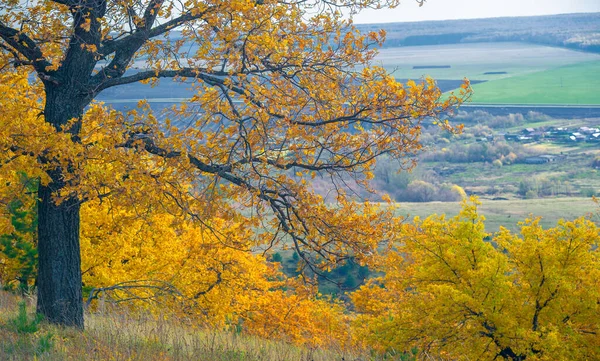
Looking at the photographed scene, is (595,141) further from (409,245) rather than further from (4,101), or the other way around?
(4,101)

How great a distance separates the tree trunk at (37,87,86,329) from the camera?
9875 mm

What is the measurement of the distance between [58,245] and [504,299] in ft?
36.0

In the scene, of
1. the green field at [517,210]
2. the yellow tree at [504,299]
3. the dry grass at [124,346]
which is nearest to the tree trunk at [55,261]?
the dry grass at [124,346]

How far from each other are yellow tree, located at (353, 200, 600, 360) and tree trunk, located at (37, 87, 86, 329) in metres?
7.37

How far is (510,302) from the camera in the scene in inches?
650

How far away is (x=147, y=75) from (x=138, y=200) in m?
1.95

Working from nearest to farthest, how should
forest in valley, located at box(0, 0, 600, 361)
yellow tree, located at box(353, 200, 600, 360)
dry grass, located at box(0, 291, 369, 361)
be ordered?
dry grass, located at box(0, 291, 369, 361), forest in valley, located at box(0, 0, 600, 361), yellow tree, located at box(353, 200, 600, 360)

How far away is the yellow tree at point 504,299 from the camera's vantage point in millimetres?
15570

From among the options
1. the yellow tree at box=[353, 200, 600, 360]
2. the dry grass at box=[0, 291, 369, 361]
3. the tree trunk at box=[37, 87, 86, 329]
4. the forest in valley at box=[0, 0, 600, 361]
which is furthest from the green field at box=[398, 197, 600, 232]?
the dry grass at box=[0, 291, 369, 361]

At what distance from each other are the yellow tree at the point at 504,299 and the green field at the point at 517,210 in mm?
79548

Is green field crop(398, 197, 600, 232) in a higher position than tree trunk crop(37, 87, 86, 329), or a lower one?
lower

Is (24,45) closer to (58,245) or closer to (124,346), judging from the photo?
(58,245)

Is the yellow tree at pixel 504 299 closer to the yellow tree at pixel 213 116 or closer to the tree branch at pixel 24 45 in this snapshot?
the yellow tree at pixel 213 116

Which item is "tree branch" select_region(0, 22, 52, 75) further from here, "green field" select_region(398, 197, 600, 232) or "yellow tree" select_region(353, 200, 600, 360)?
"green field" select_region(398, 197, 600, 232)
